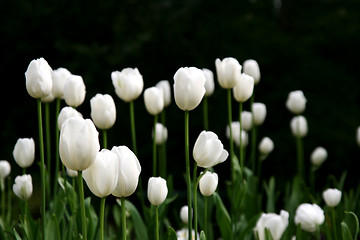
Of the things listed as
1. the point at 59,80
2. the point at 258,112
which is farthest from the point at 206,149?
the point at 258,112

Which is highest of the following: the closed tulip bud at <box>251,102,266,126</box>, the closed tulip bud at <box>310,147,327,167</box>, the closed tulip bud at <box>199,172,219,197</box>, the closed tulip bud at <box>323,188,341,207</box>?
the closed tulip bud at <box>251,102,266,126</box>

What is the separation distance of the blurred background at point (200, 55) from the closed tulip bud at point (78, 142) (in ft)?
9.11

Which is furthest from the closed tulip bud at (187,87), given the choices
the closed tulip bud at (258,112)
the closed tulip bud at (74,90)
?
the closed tulip bud at (258,112)

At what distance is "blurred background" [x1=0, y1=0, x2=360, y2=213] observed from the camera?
150 inches

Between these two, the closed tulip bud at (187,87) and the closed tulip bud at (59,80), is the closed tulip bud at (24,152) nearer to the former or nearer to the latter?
the closed tulip bud at (59,80)

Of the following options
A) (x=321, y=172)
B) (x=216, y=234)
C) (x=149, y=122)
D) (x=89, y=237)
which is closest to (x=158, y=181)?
(x=89, y=237)

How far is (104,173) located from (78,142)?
9 cm

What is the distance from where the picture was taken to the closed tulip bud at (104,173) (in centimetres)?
101

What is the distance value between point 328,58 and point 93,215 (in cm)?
320

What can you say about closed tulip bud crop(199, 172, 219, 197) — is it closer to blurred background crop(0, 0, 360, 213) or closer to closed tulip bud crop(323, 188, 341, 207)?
closed tulip bud crop(323, 188, 341, 207)

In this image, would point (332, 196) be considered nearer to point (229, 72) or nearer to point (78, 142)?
point (229, 72)

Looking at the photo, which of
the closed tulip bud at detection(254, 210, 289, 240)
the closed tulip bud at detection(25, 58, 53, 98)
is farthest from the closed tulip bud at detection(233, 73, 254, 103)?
the closed tulip bud at detection(25, 58, 53, 98)

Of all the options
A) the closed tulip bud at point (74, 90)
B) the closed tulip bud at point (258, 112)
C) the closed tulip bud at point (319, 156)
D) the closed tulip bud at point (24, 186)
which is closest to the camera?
the closed tulip bud at point (74, 90)

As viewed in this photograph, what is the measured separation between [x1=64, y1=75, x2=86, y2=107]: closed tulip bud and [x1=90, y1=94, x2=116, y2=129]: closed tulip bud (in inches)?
2.2
